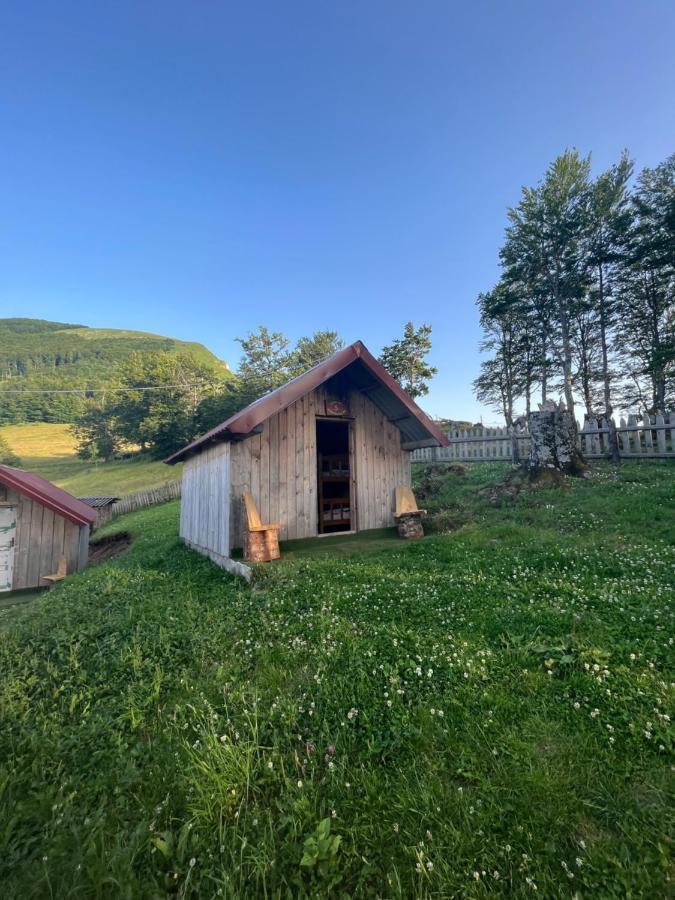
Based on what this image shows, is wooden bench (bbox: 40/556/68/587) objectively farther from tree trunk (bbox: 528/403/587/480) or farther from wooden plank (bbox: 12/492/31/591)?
tree trunk (bbox: 528/403/587/480)

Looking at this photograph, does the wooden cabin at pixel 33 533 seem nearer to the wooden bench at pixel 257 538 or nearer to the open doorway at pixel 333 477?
the wooden bench at pixel 257 538

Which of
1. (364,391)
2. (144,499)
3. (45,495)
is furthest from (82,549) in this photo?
(144,499)

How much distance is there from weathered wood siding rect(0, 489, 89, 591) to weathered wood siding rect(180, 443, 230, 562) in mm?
3099

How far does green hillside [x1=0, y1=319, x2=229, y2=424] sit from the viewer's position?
79625 millimetres

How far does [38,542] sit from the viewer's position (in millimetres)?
10219

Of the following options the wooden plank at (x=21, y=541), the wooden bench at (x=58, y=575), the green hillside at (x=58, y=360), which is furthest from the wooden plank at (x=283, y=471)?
the green hillside at (x=58, y=360)

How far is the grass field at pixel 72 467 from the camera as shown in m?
34.7

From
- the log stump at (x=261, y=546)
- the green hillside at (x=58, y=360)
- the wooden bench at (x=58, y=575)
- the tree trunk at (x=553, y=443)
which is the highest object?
the green hillside at (x=58, y=360)

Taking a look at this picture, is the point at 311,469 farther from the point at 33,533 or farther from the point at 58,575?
the point at 33,533

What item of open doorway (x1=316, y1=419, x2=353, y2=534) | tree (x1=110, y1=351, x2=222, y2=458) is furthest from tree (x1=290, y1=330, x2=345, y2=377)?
open doorway (x1=316, y1=419, x2=353, y2=534)

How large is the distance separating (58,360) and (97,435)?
3604 inches

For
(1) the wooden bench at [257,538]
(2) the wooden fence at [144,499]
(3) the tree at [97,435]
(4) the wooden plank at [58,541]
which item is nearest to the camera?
(1) the wooden bench at [257,538]

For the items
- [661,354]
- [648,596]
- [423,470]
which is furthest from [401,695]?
[661,354]

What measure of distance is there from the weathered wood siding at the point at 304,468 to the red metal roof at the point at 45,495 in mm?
4514
